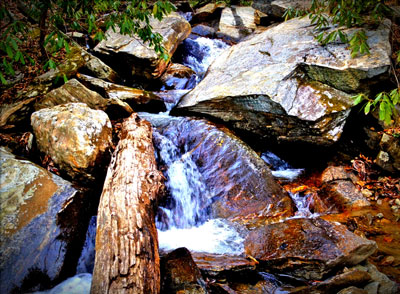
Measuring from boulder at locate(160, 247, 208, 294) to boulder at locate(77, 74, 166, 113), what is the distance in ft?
14.2

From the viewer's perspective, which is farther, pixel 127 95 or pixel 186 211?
pixel 127 95

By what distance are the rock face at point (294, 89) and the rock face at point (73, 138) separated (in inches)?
100

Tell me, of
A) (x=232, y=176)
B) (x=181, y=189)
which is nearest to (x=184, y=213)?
(x=181, y=189)

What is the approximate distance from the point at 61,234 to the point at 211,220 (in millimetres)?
2344

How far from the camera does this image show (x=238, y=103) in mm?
5082

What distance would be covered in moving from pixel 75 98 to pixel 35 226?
2.96 meters

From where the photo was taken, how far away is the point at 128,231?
7.27 feet

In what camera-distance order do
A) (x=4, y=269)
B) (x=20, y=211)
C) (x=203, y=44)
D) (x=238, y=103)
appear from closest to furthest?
(x=4, y=269)
(x=20, y=211)
(x=238, y=103)
(x=203, y=44)

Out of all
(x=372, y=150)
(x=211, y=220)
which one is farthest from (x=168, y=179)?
(x=372, y=150)

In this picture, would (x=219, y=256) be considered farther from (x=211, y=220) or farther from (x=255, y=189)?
(x=255, y=189)

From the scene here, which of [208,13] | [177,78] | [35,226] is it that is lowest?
[177,78]

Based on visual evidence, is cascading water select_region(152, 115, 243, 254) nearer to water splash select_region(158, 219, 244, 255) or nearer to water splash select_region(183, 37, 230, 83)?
water splash select_region(158, 219, 244, 255)

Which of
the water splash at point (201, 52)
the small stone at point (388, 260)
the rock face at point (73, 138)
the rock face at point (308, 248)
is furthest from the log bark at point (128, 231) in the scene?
the water splash at point (201, 52)

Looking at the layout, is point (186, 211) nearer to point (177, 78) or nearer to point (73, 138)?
point (73, 138)
